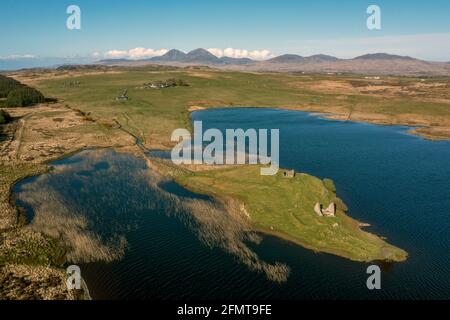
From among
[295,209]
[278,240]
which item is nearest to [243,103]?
[295,209]

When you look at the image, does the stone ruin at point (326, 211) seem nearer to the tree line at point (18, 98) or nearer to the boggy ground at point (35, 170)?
the boggy ground at point (35, 170)

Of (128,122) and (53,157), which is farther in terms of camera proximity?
(128,122)

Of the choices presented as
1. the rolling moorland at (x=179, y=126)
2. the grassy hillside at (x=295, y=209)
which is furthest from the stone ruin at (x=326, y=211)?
the rolling moorland at (x=179, y=126)

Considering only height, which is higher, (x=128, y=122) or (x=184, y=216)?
(x=128, y=122)

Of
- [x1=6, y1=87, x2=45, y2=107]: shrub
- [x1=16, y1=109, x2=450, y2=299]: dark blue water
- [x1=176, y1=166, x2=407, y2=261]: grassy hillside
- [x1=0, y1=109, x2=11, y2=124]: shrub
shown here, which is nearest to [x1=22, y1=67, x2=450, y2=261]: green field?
[x1=176, y1=166, x2=407, y2=261]: grassy hillside

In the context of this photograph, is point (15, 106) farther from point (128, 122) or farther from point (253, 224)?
point (253, 224)
